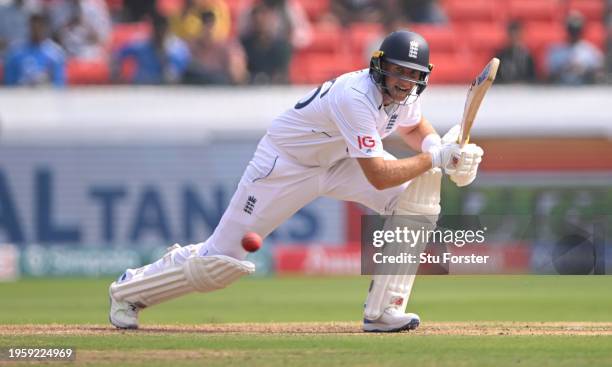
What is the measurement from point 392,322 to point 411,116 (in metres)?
1.17

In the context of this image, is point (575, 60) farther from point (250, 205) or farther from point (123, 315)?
point (123, 315)

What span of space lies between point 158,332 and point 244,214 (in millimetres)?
833

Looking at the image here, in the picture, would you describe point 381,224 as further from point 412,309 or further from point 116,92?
point 116,92

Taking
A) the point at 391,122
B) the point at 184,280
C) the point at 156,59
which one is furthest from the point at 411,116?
the point at 156,59

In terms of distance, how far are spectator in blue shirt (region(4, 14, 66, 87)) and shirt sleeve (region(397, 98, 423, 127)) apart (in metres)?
8.01

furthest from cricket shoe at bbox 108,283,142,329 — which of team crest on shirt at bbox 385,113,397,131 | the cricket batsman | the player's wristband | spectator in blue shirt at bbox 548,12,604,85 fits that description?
spectator in blue shirt at bbox 548,12,604,85

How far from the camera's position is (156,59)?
14430 mm

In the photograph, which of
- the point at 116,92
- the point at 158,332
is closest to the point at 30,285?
the point at 116,92

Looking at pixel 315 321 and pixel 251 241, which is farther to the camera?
pixel 315 321

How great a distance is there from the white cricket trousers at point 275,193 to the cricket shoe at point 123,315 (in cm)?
27

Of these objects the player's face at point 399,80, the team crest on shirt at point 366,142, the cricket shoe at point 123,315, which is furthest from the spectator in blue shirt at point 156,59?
the team crest on shirt at point 366,142

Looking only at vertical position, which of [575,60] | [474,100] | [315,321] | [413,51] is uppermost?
[413,51]

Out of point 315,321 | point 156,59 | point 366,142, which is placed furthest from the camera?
point 156,59

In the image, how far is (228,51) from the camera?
14539 millimetres
